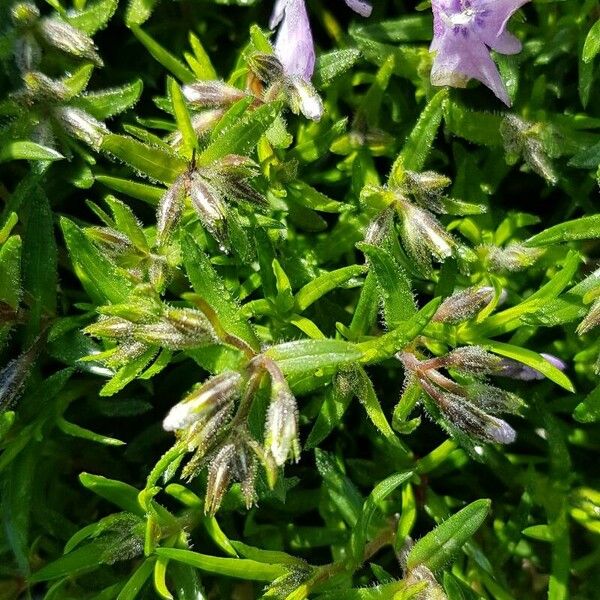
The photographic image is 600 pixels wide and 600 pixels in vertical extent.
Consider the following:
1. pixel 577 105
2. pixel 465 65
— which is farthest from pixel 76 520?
pixel 577 105

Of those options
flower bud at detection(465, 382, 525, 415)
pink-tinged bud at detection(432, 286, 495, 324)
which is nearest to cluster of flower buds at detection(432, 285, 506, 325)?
pink-tinged bud at detection(432, 286, 495, 324)

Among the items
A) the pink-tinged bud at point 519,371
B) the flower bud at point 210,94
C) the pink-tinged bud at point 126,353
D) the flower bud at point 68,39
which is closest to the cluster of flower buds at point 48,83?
the flower bud at point 68,39

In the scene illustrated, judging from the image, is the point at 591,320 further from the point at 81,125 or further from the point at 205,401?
the point at 81,125

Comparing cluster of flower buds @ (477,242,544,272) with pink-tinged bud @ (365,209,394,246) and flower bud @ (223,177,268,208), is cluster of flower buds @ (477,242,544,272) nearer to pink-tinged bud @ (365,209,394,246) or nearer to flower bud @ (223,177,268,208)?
pink-tinged bud @ (365,209,394,246)

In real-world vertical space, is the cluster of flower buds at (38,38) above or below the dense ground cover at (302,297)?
above

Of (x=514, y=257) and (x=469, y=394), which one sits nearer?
(x=469, y=394)

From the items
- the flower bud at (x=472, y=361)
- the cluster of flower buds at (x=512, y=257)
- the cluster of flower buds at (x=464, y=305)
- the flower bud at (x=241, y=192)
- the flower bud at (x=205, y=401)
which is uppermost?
the flower bud at (x=241, y=192)

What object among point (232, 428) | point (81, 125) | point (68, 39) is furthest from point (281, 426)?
point (68, 39)

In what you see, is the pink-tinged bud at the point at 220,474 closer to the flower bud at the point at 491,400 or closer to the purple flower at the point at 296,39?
the flower bud at the point at 491,400
